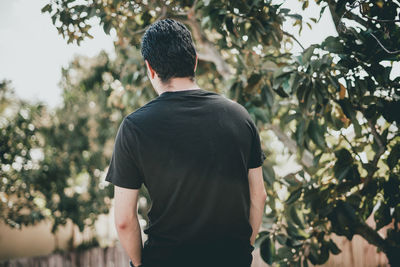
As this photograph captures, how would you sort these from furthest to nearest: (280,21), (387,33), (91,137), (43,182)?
(91,137) → (43,182) → (280,21) → (387,33)

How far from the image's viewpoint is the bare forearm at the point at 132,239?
1268 mm

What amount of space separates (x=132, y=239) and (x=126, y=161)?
317mm

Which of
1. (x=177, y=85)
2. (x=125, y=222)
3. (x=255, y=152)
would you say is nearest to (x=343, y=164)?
(x=255, y=152)

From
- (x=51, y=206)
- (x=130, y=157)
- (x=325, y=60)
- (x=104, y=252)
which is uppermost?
(x=325, y=60)

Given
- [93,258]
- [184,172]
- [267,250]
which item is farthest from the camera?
[93,258]

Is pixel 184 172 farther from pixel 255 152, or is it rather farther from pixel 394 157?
pixel 394 157

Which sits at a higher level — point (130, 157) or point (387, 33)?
point (387, 33)

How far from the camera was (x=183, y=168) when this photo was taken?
1137 mm

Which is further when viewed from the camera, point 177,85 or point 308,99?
point 308,99

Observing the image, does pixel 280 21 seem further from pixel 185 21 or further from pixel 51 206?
pixel 51 206

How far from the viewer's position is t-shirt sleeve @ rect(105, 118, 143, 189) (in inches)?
46.0

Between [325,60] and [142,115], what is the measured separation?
1220 mm

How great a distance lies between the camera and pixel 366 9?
187 centimetres

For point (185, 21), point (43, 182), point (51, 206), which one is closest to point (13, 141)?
point (43, 182)
